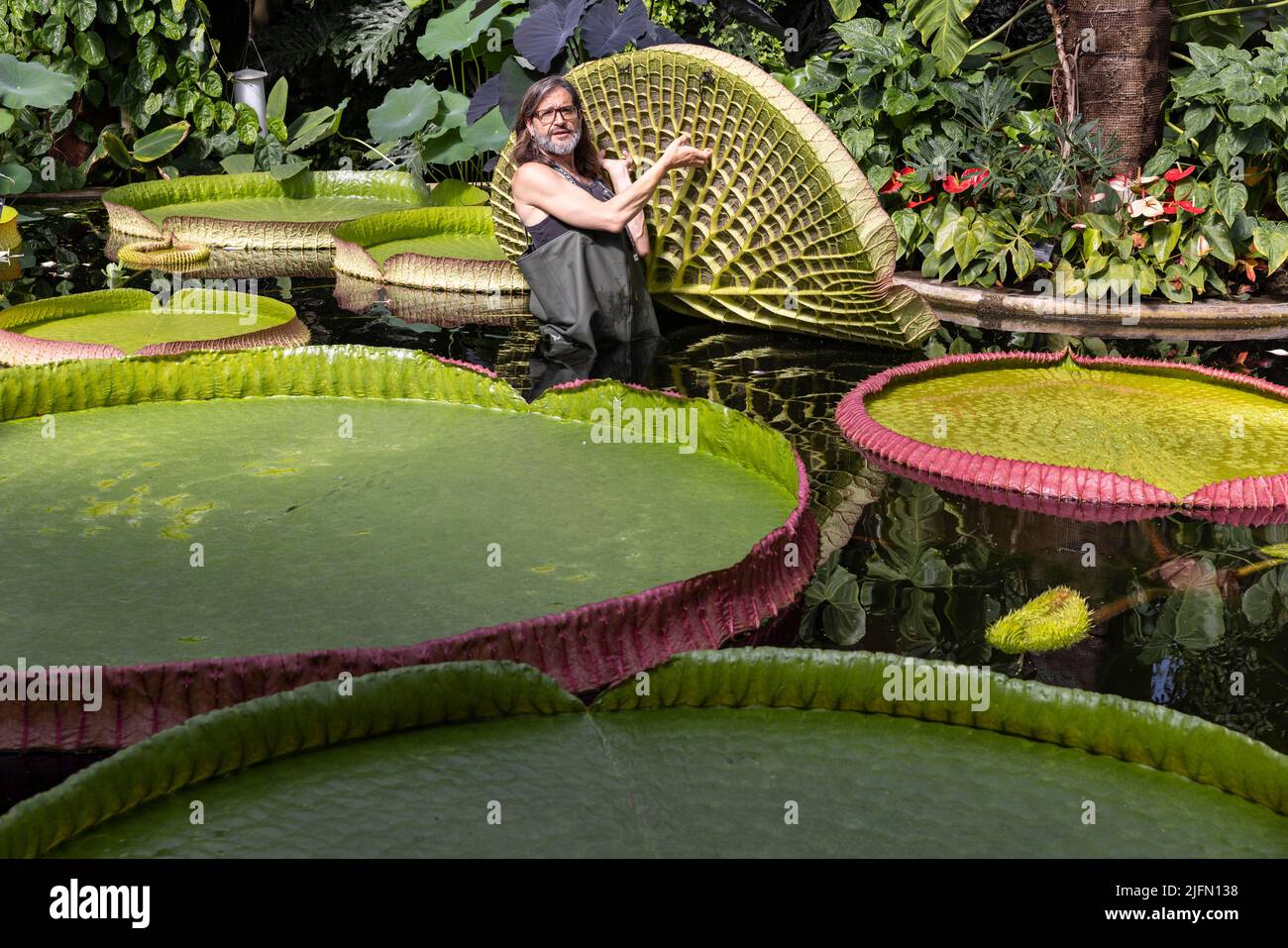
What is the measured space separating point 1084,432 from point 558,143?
1.95 m

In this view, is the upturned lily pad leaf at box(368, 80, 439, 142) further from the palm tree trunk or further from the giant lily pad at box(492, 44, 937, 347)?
the palm tree trunk

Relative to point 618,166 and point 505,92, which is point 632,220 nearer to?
point 618,166

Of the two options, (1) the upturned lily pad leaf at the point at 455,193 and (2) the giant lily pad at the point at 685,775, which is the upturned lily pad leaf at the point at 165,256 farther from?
(2) the giant lily pad at the point at 685,775

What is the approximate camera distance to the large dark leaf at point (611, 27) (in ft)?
21.8

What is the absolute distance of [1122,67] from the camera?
5.44 m

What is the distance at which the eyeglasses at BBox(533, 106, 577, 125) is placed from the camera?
4.44 meters

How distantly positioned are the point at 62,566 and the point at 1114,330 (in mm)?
3911

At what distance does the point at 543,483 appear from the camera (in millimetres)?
2871

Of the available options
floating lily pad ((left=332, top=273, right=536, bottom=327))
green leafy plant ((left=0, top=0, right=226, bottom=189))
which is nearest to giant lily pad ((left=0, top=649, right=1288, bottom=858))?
floating lily pad ((left=332, top=273, right=536, bottom=327))

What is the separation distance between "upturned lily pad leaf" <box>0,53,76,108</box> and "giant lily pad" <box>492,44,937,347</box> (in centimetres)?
425

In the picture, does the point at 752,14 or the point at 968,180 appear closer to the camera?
the point at 968,180

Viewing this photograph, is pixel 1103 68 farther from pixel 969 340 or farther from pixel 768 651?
pixel 768 651

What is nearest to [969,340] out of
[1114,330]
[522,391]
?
[1114,330]

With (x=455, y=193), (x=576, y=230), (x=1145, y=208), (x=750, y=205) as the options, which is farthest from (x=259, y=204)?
(x=1145, y=208)
